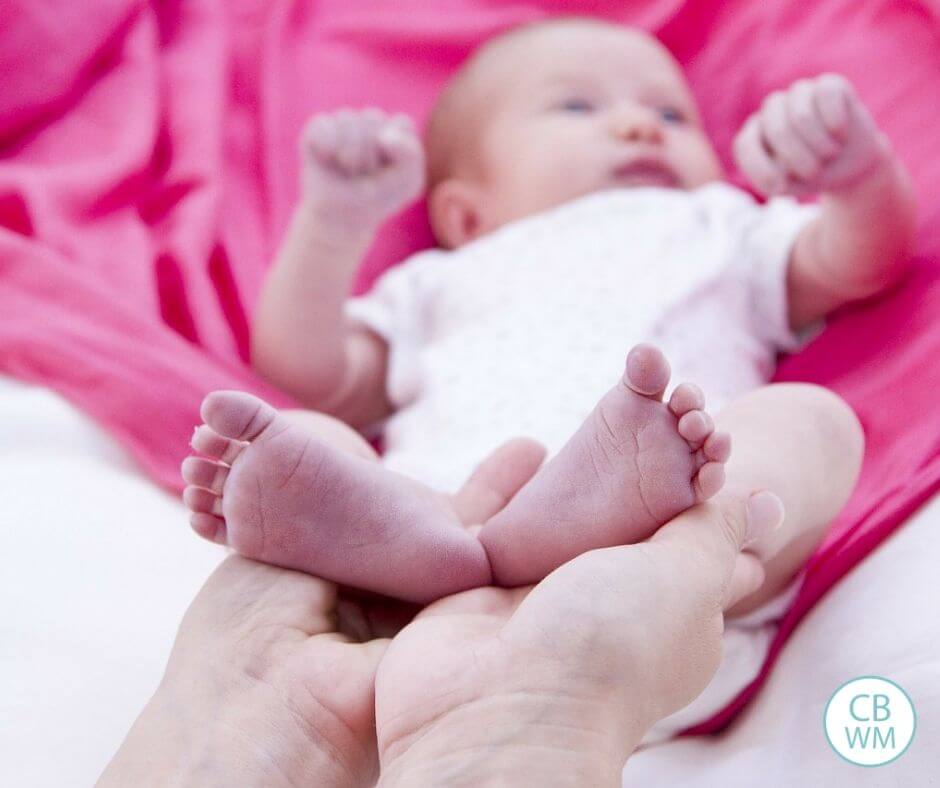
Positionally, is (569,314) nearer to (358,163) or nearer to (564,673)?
(358,163)

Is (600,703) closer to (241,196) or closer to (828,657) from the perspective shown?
(828,657)

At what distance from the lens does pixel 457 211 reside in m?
1.42

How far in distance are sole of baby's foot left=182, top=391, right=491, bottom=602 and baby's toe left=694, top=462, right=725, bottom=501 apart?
146mm

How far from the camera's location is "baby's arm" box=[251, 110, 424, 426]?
1.09 m

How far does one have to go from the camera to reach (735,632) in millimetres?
792

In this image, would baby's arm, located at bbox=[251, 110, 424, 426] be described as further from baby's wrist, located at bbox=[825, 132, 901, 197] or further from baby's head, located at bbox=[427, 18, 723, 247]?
baby's wrist, located at bbox=[825, 132, 901, 197]

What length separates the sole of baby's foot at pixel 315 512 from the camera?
63 centimetres

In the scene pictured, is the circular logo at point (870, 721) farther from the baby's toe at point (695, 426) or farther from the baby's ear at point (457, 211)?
the baby's ear at point (457, 211)

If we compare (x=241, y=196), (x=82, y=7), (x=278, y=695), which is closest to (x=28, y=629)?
(x=278, y=695)

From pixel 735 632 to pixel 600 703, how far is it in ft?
1.00

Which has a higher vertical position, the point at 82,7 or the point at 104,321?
the point at 82,7

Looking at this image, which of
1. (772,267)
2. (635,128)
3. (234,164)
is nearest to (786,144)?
(772,267)

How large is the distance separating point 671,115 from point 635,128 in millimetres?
163

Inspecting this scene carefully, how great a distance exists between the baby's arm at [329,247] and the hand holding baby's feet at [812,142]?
1.10 ft
